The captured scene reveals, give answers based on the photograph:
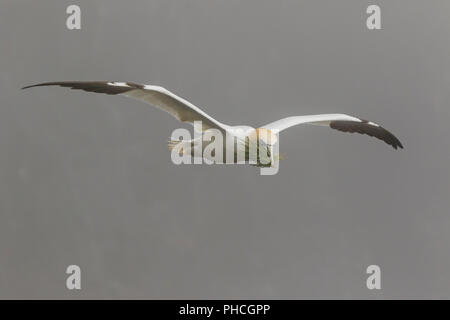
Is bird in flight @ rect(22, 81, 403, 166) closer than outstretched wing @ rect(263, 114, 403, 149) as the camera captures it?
Yes

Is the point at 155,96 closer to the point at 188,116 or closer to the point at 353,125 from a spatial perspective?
the point at 188,116

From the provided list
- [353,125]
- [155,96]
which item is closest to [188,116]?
[155,96]

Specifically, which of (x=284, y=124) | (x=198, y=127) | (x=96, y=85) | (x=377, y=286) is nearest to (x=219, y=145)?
(x=198, y=127)

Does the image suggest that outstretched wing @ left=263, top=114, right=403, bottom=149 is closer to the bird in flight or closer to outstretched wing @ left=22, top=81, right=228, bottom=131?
the bird in flight

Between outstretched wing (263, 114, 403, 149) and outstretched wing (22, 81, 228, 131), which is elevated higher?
outstretched wing (22, 81, 228, 131)

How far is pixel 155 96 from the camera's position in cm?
948

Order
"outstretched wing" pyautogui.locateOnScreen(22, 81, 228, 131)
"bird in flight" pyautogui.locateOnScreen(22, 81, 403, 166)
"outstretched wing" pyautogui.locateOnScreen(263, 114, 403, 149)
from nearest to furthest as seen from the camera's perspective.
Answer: "outstretched wing" pyautogui.locateOnScreen(22, 81, 228, 131)
"bird in flight" pyautogui.locateOnScreen(22, 81, 403, 166)
"outstretched wing" pyautogui.locateOnScreen(263, 114, 403, 149)

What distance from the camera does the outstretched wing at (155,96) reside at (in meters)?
8.98

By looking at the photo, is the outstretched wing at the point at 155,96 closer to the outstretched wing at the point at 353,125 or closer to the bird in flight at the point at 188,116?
the bird in flight at the point at 188,116

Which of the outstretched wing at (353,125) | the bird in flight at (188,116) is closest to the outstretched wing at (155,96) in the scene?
the bird in flight at (188,116)

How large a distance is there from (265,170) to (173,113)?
4.43 feet

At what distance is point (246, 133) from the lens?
32.8 feet

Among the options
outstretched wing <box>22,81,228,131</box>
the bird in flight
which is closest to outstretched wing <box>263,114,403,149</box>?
the bird in flight

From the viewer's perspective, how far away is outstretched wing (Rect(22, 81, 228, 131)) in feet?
29.5
